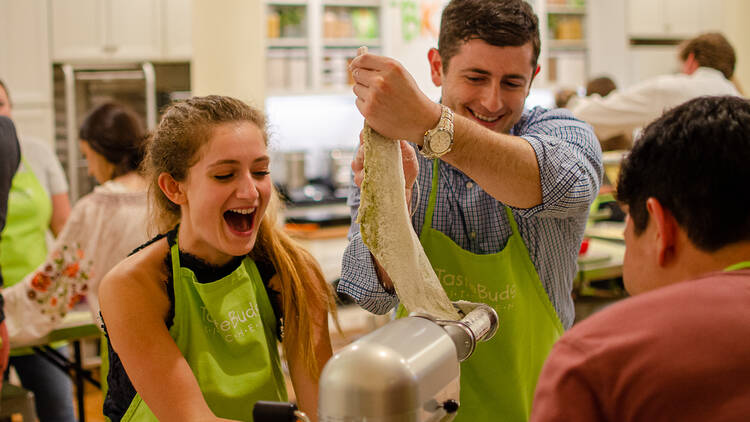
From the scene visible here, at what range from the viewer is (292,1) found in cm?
568

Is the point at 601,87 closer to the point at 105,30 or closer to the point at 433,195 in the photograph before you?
the point at 105,30

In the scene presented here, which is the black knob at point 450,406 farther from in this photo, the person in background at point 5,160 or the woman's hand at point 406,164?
the person in background at point 5,160

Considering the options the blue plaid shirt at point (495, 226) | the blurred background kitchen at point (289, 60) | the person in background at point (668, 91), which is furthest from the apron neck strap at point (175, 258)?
the blurred background kitchen at point (289, 60)

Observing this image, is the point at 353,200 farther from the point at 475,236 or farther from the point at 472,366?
the point at 472,366

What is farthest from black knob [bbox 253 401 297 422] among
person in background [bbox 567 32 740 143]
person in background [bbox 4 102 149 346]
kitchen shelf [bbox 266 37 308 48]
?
kitchen shelf [bbox 266 37 308 48]

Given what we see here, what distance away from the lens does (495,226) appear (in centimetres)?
151

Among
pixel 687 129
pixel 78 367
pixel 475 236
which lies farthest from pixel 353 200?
pixel 78 367

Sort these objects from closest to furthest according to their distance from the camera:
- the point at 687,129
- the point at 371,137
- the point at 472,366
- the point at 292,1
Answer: the point at 687,129 → the point at 371,137 → the point at 472,366 → the point at 292,1

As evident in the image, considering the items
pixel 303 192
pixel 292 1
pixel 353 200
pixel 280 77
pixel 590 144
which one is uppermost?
pixel 292 1

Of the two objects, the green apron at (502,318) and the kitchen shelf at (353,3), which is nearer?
the green apron at (502,318)

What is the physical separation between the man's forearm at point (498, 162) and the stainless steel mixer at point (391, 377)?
12.4 inches

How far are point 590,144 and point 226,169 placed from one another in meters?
0.71

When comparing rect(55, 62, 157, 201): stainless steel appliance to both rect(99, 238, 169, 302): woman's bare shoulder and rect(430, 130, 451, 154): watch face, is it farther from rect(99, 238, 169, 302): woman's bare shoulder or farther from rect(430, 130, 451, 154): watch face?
rect(430, 130, 451, 154): watch face

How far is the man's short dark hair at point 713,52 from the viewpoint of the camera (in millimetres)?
3781
